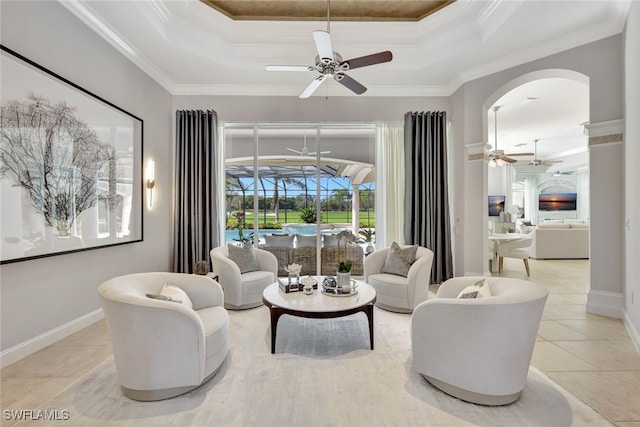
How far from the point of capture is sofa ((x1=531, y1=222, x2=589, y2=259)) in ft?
23.9

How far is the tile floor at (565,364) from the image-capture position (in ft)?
6.88

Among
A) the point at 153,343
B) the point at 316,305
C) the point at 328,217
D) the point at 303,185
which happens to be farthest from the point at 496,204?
the point at 153,343

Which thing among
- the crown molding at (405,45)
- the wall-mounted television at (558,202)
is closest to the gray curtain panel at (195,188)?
the crown molding at (405,45)

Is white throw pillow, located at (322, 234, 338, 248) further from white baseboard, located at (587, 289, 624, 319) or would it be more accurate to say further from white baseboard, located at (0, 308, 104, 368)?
white baseboard, located at (587, 289, 624, 319)

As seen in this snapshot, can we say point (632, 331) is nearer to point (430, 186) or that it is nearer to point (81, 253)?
point (430, 186)

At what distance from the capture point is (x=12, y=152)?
2.43m

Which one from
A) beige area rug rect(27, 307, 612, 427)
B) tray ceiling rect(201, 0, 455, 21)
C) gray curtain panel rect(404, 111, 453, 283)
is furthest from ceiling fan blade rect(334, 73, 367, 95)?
beige area rug rect(27, 307, 612, 427)

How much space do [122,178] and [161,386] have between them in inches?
107

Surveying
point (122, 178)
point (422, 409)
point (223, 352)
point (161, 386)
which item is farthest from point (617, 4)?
point (122, 178)

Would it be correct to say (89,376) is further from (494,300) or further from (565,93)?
(565,93)

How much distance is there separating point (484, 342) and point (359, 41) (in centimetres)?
391

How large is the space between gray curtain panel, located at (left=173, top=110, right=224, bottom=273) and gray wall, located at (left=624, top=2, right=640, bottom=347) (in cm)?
519

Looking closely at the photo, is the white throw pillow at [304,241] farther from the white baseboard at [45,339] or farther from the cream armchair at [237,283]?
the white baseboard at [45,339]

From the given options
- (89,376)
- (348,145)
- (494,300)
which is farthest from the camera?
(348,145)
